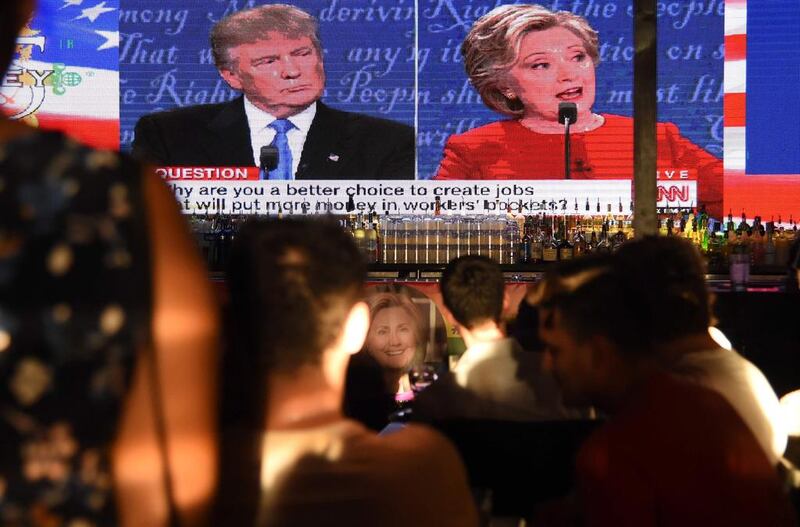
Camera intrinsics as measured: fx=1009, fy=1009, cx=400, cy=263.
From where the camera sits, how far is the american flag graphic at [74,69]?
8930mm

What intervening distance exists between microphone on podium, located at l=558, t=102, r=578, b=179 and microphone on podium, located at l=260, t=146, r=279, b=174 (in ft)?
7.98

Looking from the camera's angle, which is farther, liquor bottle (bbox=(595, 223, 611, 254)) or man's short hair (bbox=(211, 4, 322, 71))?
man's short hair (bbox=(211, 4, 322, 71))

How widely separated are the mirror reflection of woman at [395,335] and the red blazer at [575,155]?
2073 mm

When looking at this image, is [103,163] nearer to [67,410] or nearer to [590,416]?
[67,410]

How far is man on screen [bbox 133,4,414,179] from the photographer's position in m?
8.76

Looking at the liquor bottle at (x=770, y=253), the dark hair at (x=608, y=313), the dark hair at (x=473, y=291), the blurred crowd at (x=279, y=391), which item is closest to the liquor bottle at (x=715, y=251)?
the liquor bottle at (x=770, y=253)

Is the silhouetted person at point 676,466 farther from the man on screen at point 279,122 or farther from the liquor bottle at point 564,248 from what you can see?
the man on screen at point 279,122

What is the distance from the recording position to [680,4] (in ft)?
28.3

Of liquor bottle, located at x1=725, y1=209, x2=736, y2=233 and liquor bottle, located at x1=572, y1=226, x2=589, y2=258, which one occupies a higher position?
liquor bottle, located at x1=725, y1=209, x2=736, y2=233

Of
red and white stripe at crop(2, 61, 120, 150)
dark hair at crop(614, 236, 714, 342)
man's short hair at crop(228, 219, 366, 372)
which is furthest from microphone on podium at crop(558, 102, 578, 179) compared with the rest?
man's short hair at crop(228, 219, 366, 372)

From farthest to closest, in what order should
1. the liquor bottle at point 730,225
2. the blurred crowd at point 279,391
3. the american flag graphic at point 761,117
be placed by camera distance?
the american flag graphic at point 761,117, the liquor bottle at point 730,225, the blurred crowd at point 279,391

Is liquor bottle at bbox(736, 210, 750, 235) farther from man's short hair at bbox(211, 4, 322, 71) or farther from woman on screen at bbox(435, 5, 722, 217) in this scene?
man's short hair at bbox(211, 4, 322, 71)

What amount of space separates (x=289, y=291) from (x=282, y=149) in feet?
24.6

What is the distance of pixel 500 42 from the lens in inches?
343
